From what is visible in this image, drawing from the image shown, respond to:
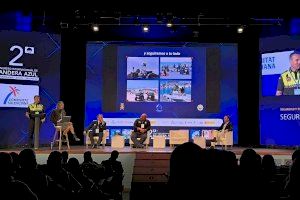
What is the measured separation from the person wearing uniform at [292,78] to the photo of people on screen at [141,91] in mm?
3996

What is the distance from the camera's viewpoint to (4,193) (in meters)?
2.72

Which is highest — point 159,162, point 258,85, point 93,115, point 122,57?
point 122,57

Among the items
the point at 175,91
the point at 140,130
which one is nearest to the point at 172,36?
the point at 175,91

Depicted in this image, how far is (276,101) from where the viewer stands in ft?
45.8

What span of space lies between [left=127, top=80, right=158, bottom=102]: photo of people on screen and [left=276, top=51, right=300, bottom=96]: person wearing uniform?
13.1ft

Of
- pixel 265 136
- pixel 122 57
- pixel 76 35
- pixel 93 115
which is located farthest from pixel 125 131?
pixel 265 136

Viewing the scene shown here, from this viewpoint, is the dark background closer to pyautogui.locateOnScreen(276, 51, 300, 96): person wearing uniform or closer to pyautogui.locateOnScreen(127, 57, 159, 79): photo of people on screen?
pyautogui.locateOnScreen(127, 57, 159, 79): photo of people on screen

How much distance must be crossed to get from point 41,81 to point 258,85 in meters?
6.92

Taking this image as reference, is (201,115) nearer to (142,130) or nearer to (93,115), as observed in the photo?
(142,130)

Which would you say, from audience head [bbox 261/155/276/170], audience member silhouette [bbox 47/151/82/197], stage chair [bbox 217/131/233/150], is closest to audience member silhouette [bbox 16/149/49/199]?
audience member silhouette [bbox 47/151/82/197]

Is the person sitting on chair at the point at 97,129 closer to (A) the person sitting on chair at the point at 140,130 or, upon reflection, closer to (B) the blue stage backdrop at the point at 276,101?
(A) the person sitting on chair at the point at 140,130

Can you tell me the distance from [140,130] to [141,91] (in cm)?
183

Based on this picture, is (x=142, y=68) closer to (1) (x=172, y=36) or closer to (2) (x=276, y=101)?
(1) (x=172, y=36)

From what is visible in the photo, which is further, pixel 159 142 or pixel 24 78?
pixel 159 142
